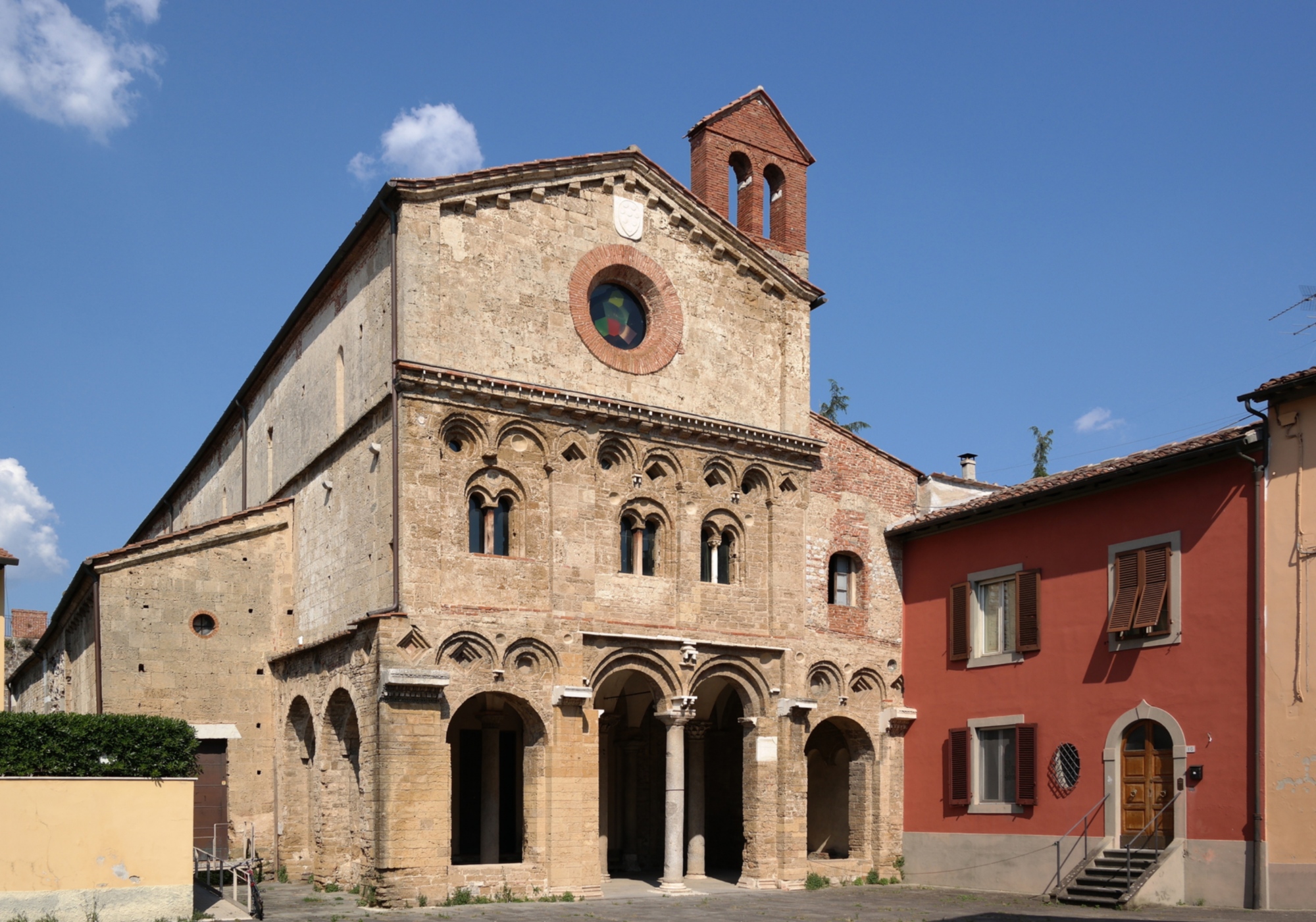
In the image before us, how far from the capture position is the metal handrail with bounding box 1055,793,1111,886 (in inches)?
843

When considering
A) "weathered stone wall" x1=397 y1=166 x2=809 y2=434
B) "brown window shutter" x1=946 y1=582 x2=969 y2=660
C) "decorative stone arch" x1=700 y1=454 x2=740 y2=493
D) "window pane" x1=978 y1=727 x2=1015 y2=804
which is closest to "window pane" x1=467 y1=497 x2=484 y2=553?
"weathered stone wall" x1=397 y1=166 x2=809 y2=434

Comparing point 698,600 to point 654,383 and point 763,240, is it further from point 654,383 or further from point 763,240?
point 763,240

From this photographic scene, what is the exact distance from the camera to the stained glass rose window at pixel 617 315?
24.3 m

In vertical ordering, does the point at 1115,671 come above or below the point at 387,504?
below

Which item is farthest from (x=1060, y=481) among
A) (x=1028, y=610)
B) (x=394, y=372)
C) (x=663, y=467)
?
(x=394, y=372)

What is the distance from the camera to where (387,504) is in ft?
70.4

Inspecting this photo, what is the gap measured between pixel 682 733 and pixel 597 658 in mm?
2370

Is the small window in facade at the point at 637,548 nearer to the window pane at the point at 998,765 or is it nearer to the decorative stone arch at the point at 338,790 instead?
the decorative stone arch at the point at 338,790

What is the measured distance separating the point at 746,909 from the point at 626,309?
11.0 metres

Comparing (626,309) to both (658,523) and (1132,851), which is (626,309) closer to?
(658,523)

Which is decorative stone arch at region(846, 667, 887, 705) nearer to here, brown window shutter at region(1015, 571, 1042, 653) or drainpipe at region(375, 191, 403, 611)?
brown window shutter at region(1015, 571, 1042, 653)

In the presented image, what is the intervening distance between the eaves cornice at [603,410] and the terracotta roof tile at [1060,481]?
8.42 feet

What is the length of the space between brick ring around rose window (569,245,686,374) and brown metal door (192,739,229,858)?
10.1 metres

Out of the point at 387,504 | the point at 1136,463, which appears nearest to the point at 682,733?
the point at 387,504
